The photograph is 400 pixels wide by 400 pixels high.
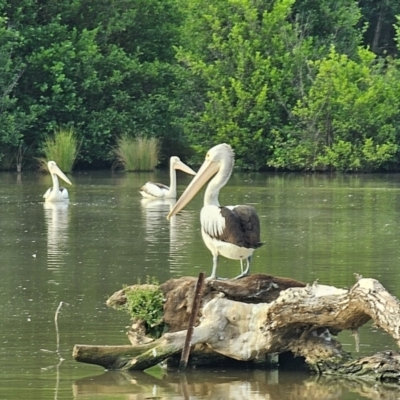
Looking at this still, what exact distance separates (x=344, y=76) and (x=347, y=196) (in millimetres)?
11823

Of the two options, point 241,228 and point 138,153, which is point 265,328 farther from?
point 138,153

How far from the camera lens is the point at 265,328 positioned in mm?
8375

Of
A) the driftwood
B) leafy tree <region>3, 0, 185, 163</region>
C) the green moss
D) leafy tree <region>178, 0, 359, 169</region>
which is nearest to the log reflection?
the driftwood

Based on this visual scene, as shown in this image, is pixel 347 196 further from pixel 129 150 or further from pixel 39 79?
pixel 39 79

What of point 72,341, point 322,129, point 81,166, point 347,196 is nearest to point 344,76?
point 322,129

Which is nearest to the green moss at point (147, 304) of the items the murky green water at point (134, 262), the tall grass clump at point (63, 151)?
the murky green water at point (134, 262)

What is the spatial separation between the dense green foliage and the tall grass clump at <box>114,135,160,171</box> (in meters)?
0.86

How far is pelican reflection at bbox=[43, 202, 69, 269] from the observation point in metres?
14.9

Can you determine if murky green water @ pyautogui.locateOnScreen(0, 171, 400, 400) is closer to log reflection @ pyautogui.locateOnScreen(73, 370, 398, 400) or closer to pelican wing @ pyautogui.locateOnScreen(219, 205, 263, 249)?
log reflection @ pyautogui.locateOnScreen(73, 370, 398, 400)

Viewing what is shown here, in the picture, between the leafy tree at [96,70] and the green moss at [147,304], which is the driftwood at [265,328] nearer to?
the green moss at [147,304]

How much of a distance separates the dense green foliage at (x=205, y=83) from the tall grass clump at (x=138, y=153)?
Result: 2.82 ft

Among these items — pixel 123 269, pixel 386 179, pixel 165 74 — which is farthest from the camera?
pixel 165 74

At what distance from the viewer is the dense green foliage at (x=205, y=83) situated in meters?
37.8

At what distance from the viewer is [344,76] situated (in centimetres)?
3728
